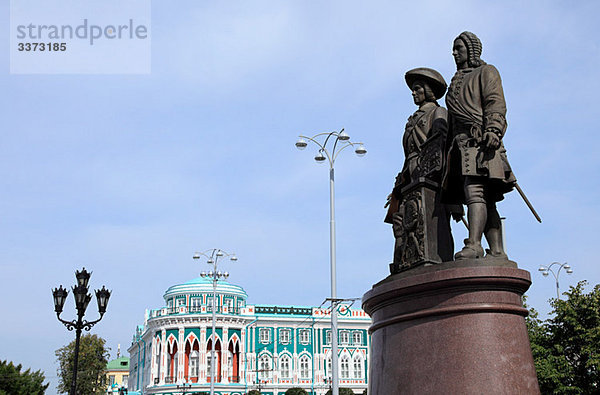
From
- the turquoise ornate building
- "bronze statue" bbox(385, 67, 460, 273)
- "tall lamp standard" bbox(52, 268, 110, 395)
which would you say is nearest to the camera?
"bronze statue" bbox(385, 67, 460, 273)

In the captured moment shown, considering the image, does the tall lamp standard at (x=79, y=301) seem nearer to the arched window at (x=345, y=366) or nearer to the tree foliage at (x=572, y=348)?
the tree foliage at (x=572, y=348)

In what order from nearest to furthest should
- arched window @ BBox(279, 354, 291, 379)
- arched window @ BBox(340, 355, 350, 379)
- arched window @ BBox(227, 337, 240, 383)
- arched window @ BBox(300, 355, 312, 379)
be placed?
arched window @ BBox(227, 337, 240, 383) < arched window @ BBox(279, 354, 291, 379) < arched window @ BBox(300, 355, 312, 379) < arched window @ BBox(340, 355, 350, 379)

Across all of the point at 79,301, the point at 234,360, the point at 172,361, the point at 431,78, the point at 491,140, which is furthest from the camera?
the point at 234,360

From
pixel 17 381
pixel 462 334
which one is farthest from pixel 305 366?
pixel 462 334

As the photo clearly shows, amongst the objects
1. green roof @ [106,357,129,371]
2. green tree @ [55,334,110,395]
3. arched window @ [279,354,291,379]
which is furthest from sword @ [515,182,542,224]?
green roof @ [106,357,129,371]

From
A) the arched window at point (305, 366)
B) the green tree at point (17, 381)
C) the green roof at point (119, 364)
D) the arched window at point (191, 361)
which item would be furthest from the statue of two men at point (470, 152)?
the green roof at point (119, 364)

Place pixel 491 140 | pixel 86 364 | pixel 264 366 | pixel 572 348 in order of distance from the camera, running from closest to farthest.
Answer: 1. pixel 491 140
2. pixel 572 348
3. pixel 86 364
4. pixel 264 366

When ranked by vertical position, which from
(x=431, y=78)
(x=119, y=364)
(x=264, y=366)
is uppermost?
(x=431, y=78)

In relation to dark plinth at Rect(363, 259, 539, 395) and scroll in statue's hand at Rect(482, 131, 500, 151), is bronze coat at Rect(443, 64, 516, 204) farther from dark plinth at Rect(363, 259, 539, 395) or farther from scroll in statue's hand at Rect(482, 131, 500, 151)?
dark plinth at Rect(363, 259, 539, 395)

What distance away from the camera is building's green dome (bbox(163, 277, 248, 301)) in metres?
61.7

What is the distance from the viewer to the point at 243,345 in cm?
6031

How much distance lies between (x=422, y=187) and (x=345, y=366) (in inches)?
2274

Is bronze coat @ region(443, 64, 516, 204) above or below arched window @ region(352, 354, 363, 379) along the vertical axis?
above

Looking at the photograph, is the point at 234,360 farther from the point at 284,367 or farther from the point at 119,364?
the point at 119,364
